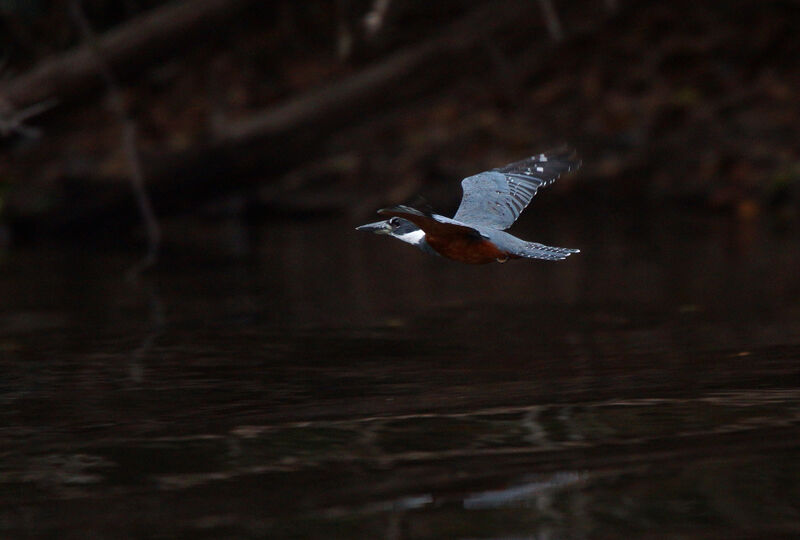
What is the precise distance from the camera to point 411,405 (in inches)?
181

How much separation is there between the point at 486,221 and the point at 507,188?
386 mm

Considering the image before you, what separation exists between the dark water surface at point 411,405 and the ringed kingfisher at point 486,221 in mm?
461

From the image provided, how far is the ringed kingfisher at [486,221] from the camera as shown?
4781 mm

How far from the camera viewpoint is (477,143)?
13.5 metres

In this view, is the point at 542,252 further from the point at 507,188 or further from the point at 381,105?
the point at 381,105

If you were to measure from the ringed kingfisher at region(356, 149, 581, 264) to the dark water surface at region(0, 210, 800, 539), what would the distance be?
46 centimetres

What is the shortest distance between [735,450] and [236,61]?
12.6 m

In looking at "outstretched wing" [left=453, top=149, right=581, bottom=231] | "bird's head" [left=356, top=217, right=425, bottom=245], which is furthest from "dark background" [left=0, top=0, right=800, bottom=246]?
"bird's head" [left=356, top=217, right=425, bottom=245]

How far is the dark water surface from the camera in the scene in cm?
334

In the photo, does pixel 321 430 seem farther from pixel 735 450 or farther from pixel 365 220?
pixel 365 220

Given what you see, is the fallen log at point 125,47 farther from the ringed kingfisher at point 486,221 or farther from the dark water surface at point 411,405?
the ringed kingfisher at point 486,221

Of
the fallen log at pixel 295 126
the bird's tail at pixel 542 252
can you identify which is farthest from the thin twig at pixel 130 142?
the bird's tail at pixel 542 252

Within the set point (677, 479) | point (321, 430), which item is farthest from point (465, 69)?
point (677, 479)

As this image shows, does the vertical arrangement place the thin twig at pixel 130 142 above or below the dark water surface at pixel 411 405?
above
